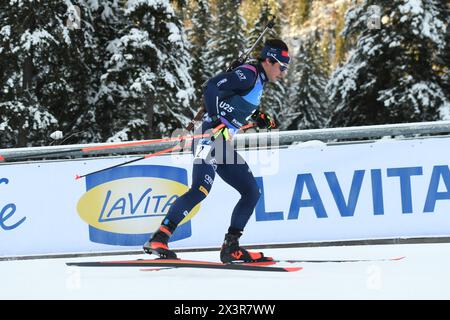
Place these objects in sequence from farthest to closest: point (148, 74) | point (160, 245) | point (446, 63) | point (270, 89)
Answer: point (270, 89), point (446, 63), point (148, 74), point (160, 245)

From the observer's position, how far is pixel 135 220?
661 cm

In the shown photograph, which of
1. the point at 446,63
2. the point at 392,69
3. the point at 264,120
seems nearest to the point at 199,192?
the point at 264,120

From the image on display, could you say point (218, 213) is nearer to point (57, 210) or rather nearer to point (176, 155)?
point (176, 155)

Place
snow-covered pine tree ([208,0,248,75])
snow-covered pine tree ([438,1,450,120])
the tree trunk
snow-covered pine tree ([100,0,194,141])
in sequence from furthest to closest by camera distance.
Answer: snow-covered pine tree ([208,0,248,75]), snow-covered pine tree ([438,1,450,120]), the tree trunk, snow-covered pine tree ([100,0,194,141])

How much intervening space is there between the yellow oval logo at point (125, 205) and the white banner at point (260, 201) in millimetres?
11

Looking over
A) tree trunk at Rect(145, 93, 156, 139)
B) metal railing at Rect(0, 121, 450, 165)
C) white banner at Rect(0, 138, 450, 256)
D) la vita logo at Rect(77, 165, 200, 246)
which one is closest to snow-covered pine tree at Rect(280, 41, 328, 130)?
tree trunk at Rect(145, 93, 156, 139)

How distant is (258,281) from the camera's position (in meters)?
4.78

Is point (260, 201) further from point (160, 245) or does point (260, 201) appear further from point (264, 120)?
point (160, 245)

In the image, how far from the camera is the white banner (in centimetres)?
637

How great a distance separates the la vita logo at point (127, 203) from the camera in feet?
21.6

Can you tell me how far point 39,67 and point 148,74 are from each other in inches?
146

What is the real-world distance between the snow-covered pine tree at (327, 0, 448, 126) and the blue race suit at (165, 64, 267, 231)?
55.8 feet

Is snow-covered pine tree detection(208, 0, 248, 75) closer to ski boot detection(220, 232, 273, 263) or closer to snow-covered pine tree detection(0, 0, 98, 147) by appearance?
snow-covered pine tree detection(0, 0, 98, 147)

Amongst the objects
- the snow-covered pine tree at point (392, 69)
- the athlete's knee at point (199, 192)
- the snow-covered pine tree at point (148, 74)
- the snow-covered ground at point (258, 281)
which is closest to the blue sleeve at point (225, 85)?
the athlete's knee at point (199, 192)
